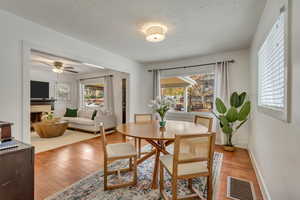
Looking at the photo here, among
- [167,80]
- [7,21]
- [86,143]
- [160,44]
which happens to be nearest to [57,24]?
[7,21]

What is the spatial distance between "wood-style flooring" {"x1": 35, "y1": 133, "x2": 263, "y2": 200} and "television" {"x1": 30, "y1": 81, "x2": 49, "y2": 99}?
11.5ft

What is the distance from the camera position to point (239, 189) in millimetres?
1849

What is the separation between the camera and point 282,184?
121 cm

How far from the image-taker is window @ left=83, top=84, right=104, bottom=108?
667 centimetres

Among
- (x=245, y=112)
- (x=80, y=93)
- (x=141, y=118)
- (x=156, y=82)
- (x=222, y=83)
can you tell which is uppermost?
(x=156, y=82)

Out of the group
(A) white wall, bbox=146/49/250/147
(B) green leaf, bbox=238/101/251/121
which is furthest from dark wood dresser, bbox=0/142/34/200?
(A) white wall, bbox=146/49/250/147

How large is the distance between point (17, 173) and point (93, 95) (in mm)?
5853

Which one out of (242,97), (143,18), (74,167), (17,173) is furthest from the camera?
(242,97)

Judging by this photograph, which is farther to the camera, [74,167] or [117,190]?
[74,167]

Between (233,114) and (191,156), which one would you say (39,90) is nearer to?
(191,156)

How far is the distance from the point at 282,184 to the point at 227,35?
245 cm

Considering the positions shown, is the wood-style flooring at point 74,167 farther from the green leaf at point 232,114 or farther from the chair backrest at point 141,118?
the chair backrest at point 141,118

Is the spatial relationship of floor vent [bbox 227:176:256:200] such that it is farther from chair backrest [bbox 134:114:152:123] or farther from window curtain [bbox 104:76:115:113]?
window curtain [bbox 104:76:115:113]

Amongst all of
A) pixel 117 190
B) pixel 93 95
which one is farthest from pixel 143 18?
pixel 93 95
